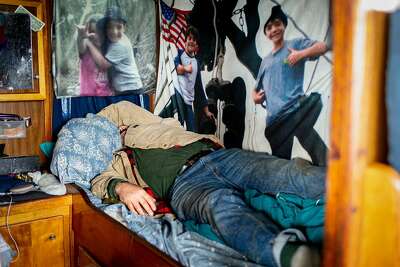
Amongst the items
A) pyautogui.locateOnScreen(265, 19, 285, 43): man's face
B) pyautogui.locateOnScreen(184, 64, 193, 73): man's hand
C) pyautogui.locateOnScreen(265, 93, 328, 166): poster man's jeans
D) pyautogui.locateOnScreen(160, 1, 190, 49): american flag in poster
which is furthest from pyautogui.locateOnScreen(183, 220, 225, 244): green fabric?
pyautogui.locateOnScreen(160, 1, 190, 49): american flag in poster

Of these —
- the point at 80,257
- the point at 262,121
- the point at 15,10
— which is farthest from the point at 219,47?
the point at 80,257

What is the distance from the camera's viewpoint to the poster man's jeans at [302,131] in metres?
1.64

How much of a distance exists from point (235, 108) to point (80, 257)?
1.10 m

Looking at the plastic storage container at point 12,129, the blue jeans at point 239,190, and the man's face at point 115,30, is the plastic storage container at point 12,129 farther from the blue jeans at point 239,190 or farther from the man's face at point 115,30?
the blue jeans at point 239,190

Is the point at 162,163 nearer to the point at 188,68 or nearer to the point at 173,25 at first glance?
the point at 188,68

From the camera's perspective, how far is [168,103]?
8.37 feet

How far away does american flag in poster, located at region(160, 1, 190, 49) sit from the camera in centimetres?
242

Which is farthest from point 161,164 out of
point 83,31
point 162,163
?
point 83,31

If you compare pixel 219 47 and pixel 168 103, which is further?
pixel 168 103

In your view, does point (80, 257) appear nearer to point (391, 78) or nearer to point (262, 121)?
point (262, 121)

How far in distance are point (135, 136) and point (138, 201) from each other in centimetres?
58

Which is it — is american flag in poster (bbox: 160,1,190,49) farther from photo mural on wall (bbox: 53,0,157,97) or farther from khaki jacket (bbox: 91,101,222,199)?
khaki jacket (bbox: 91,101,222,199)

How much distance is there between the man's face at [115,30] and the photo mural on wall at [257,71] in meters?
0.29

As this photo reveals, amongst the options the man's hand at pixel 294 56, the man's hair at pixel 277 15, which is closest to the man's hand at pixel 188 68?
the man's hair at pixel 277 15
